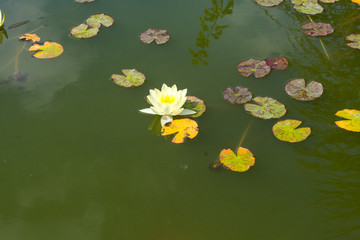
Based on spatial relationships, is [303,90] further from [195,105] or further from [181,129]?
[181,129]

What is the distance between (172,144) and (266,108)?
2.53 feet

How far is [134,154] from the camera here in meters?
2.26

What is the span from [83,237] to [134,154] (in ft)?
2.07

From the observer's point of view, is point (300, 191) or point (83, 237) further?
point (300, 191)

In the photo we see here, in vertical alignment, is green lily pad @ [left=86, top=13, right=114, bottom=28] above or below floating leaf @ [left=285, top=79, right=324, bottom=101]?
above

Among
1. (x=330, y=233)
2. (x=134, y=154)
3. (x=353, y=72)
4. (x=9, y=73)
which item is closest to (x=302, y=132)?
(x=330, y=233)

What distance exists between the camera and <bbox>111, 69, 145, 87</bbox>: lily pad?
270 cm

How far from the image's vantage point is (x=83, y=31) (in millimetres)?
3234

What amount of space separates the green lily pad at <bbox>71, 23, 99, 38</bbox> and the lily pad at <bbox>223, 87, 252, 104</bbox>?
1481 mm

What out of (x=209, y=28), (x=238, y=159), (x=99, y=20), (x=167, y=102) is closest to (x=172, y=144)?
(x=167, y=102)

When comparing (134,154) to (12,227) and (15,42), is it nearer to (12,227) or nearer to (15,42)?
(12,227)

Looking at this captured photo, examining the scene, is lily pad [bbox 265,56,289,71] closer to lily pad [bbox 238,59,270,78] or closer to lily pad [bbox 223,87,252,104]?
lily pad [bbox 238,59,270,78]

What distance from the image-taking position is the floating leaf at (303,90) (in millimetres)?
2566

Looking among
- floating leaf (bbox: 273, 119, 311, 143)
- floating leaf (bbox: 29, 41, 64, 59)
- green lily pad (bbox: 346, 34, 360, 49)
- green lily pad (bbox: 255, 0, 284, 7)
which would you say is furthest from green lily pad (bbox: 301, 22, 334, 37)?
floating leaf (bbox: 29, 41, 64, 59)
